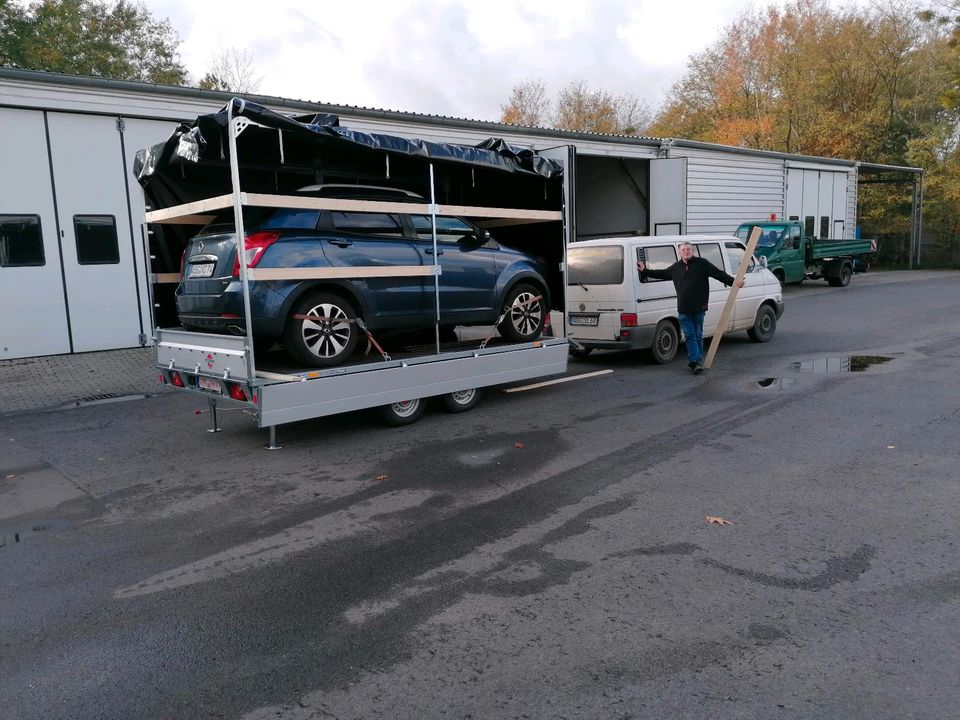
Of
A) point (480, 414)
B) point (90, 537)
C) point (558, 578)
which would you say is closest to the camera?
point (558, 578)

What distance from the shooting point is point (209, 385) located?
7328 millimetres

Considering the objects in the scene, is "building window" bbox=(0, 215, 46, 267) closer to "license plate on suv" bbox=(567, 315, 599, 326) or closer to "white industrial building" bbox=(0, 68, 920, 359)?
"white industrial building" bbox=(0, 68, 920, 359)

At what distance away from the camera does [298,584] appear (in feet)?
14.2

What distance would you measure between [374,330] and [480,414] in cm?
153

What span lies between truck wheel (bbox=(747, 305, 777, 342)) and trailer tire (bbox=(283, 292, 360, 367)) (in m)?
8.00

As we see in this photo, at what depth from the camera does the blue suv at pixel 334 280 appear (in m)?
7.04

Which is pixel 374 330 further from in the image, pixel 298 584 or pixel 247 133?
pixel 298 584

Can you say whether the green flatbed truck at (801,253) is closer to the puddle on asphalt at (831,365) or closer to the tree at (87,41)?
the puddle on asphalt at (831,365)

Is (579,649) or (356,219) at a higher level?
(356,219)

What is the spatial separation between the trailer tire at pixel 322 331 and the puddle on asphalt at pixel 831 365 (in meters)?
5.22

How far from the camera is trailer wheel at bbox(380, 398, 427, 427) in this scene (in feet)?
26.0

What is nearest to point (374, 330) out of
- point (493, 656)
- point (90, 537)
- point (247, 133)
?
point (247, 133)

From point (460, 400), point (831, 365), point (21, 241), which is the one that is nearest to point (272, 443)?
point (460, 400)

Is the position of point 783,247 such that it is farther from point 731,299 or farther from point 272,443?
point 272,443
